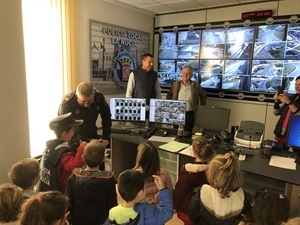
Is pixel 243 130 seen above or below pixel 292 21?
below

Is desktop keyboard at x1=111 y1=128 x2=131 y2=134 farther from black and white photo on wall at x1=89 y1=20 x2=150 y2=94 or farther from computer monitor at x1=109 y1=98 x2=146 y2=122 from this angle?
black and white photo on wall at x1=89 y1=20 x2=150 y2=94

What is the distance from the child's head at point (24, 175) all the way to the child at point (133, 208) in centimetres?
61

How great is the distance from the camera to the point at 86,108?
8.84 feet

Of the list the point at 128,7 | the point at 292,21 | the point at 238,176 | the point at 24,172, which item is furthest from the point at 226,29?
the point at 24,172

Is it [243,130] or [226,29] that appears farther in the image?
[226,29]

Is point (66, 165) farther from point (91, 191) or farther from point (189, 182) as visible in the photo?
point (189, 182)

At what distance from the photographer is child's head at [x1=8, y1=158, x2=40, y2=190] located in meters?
1.54

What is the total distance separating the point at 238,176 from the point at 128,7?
380 cm

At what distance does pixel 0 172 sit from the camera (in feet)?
8.72

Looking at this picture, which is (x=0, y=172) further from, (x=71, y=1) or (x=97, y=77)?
(x=71, y=1)

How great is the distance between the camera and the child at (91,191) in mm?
1555

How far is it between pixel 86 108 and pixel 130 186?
162cm

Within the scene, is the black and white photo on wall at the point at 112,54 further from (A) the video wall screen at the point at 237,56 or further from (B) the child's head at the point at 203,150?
(B) the child's head at the point at 203,150

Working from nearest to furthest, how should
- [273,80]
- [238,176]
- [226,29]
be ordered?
[238,176], [273,80], [226,29]
